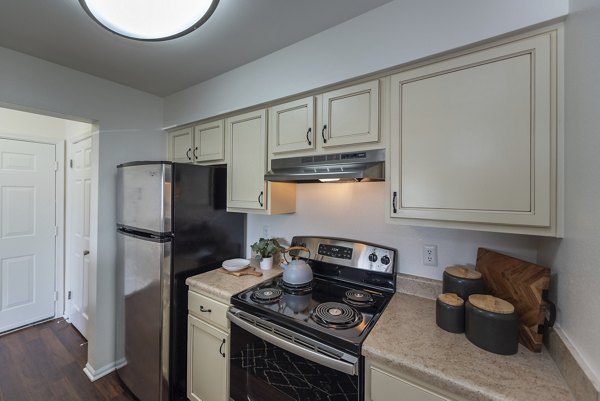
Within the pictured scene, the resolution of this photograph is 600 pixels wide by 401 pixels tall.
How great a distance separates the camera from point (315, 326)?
110cm

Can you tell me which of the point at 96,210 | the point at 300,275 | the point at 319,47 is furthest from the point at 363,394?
the point at 96,210

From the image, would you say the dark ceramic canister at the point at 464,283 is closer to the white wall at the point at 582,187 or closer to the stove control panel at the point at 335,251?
the white wall at the point at 582,187

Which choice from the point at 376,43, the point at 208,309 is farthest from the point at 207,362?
the point at 376,43

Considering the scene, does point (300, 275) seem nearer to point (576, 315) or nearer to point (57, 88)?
point (576, 315)

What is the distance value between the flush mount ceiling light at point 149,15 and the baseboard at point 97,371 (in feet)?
8.11

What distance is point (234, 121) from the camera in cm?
184

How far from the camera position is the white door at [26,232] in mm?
2521

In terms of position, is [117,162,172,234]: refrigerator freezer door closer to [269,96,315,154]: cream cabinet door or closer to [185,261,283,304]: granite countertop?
[185,261,283,304]: granite countertop

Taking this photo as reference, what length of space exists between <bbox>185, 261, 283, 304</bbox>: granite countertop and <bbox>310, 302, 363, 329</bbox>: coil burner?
0.52 metres

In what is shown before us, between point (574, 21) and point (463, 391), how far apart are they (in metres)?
1.25

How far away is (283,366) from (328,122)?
4.21 ft

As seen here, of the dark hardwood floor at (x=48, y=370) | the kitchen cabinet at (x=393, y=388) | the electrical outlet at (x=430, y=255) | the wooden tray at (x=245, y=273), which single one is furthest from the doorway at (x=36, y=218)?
the electrical outlet at (x=430, y=255)

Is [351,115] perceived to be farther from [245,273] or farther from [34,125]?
[34,125]

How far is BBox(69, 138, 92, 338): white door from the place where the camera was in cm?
241
